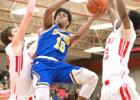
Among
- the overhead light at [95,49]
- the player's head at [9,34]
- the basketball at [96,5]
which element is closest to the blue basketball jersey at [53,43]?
the player's head at [9,34]

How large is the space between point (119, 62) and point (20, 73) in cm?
128

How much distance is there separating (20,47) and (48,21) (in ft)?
1.78

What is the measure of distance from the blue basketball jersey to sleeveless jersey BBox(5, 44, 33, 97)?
0.21 meters

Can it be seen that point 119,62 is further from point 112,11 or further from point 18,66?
→ point 18,66

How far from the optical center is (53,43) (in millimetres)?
4504

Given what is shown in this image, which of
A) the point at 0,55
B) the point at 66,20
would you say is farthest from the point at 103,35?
the point at 66,20

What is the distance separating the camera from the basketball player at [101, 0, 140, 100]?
3830 mm

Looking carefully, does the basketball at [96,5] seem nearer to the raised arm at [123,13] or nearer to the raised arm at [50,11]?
the raised arm at [50,11]

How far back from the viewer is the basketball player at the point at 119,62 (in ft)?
12.6

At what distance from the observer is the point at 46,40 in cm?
453

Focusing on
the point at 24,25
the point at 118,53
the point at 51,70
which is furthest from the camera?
the point at 51,70

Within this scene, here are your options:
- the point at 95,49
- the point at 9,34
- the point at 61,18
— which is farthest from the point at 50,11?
the point at 95,49

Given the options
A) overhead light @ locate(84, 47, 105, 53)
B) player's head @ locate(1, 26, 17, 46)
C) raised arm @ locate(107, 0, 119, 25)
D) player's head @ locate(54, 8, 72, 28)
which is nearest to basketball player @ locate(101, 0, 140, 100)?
raised arm @ locate(107, 0, 119, 25)

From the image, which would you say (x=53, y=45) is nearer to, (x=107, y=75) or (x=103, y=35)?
(x=107, y=75)
